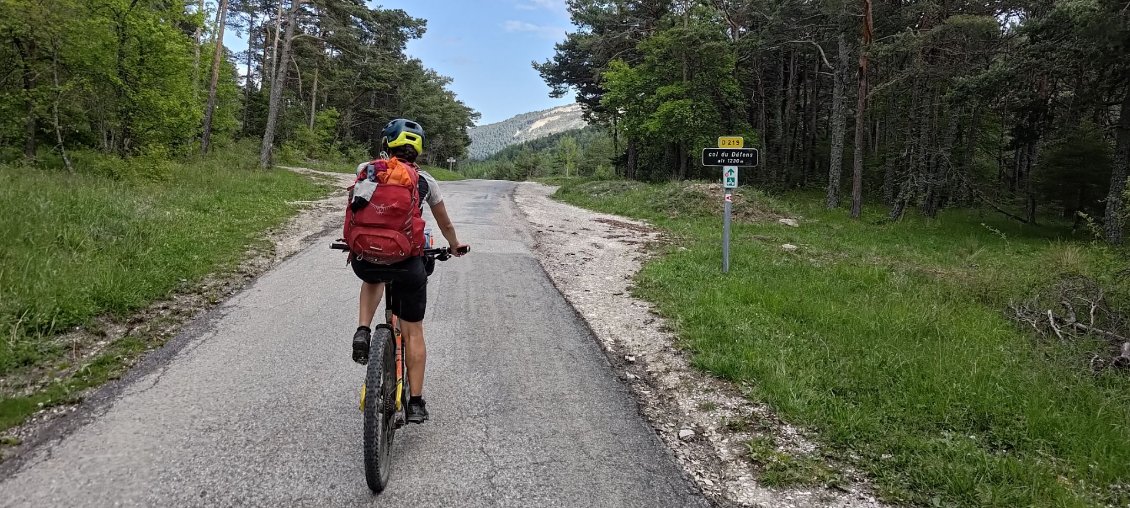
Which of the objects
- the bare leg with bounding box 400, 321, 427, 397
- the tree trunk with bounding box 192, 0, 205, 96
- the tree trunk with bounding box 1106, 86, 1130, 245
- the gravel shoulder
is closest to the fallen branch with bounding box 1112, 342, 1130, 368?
the gravel shoulder

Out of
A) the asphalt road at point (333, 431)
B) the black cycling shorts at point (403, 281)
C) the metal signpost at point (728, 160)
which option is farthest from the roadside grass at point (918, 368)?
the black cycling shorts at point (403, 281)

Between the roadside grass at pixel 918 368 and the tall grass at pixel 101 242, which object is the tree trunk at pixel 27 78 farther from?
the roadside grass at pixel 918 368

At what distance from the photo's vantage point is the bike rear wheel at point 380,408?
2.65m

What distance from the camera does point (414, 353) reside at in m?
3.31

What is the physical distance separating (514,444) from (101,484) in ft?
7.09

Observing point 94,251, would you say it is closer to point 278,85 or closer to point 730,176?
point 730,176

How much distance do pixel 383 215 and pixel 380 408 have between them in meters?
1.02

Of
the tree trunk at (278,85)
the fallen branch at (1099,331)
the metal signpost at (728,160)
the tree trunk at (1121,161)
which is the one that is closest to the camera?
the fallen branch at (1099,331)

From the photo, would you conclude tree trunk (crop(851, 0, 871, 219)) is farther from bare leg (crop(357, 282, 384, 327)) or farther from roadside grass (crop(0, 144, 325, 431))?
bare leg (crop(357, 282, 384, 327))

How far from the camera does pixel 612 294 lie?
746 cm

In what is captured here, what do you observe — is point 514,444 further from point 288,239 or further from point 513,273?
point 288,239

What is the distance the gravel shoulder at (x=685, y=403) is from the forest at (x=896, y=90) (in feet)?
14.8

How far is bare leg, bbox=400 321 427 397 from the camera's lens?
3.29 metres

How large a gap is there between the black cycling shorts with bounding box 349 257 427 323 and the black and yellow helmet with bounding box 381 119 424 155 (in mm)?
671
